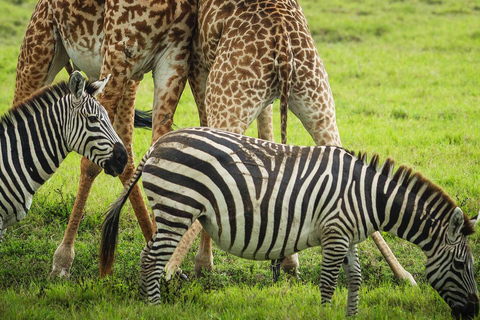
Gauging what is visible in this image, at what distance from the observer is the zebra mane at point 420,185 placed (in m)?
4.41

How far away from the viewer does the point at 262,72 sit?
17.2 ft

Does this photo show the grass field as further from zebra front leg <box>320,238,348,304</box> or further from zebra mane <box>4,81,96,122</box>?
zebra mane <box>4,81,96,122</box>

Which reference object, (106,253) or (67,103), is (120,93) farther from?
(106,253)

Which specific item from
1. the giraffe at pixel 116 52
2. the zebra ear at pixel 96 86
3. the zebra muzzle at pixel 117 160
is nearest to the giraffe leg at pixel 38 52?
the giraffe at pixel 116 52

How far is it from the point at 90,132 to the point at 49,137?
358mm

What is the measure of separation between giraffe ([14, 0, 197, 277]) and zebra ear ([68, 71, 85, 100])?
929 millimetres

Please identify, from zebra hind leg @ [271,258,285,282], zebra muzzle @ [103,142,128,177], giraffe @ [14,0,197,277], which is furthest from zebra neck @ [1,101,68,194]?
zebra hind leg @ [271,258,285,282]

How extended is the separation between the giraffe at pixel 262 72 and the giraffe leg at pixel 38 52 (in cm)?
201

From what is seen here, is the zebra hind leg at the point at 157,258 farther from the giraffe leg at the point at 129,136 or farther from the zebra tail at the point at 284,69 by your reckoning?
the giraffe leg at the point at 129,136

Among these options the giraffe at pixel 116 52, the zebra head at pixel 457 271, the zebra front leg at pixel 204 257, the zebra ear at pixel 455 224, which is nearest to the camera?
the zebra ear at pixel 455 224

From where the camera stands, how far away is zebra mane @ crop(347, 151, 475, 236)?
14.5 ft

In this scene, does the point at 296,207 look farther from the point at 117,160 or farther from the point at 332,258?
the point at 117,160

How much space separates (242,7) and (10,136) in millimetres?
2268

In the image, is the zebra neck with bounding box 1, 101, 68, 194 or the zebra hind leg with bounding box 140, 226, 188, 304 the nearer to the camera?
the zebra hind leg with bounding box 140, 226, 188, 304
